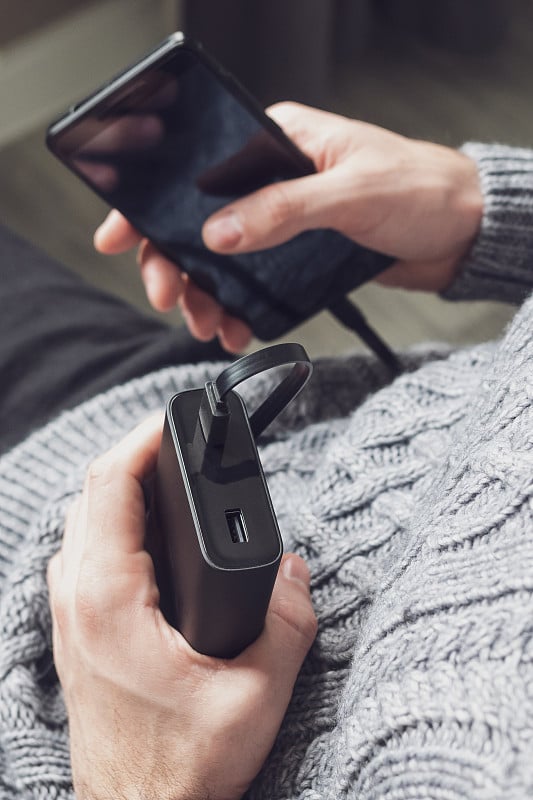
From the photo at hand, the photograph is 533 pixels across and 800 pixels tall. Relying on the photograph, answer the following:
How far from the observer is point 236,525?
0.38 metres

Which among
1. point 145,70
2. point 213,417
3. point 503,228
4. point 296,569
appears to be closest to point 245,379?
point 213,417

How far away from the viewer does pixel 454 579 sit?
39cm

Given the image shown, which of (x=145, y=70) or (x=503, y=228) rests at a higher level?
(x=145, y=70)

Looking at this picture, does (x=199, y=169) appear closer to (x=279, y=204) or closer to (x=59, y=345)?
(x=279, y=204)

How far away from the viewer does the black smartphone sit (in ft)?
1.86

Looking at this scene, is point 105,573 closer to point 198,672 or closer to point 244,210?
point 198,672

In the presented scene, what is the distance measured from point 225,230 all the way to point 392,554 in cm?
29

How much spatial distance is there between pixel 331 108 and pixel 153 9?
0.40m

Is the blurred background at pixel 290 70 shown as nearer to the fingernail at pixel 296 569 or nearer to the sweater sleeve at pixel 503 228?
the sweater sleeve at pixel 503 228

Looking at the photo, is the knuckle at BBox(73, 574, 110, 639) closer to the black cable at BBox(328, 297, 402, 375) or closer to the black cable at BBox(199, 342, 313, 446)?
the black cable at BBox(199, 342, 313, 446)

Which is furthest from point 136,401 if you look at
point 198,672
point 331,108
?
point 331,108

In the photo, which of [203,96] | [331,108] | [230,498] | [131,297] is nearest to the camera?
[230,498]

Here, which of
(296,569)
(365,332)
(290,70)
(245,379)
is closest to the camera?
(245,379)

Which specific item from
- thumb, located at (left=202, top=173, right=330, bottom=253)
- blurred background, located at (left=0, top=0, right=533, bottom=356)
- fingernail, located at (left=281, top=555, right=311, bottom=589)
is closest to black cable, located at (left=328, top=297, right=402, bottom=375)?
thumb, located at (left=202, top=173, right=330, bottom=253)
